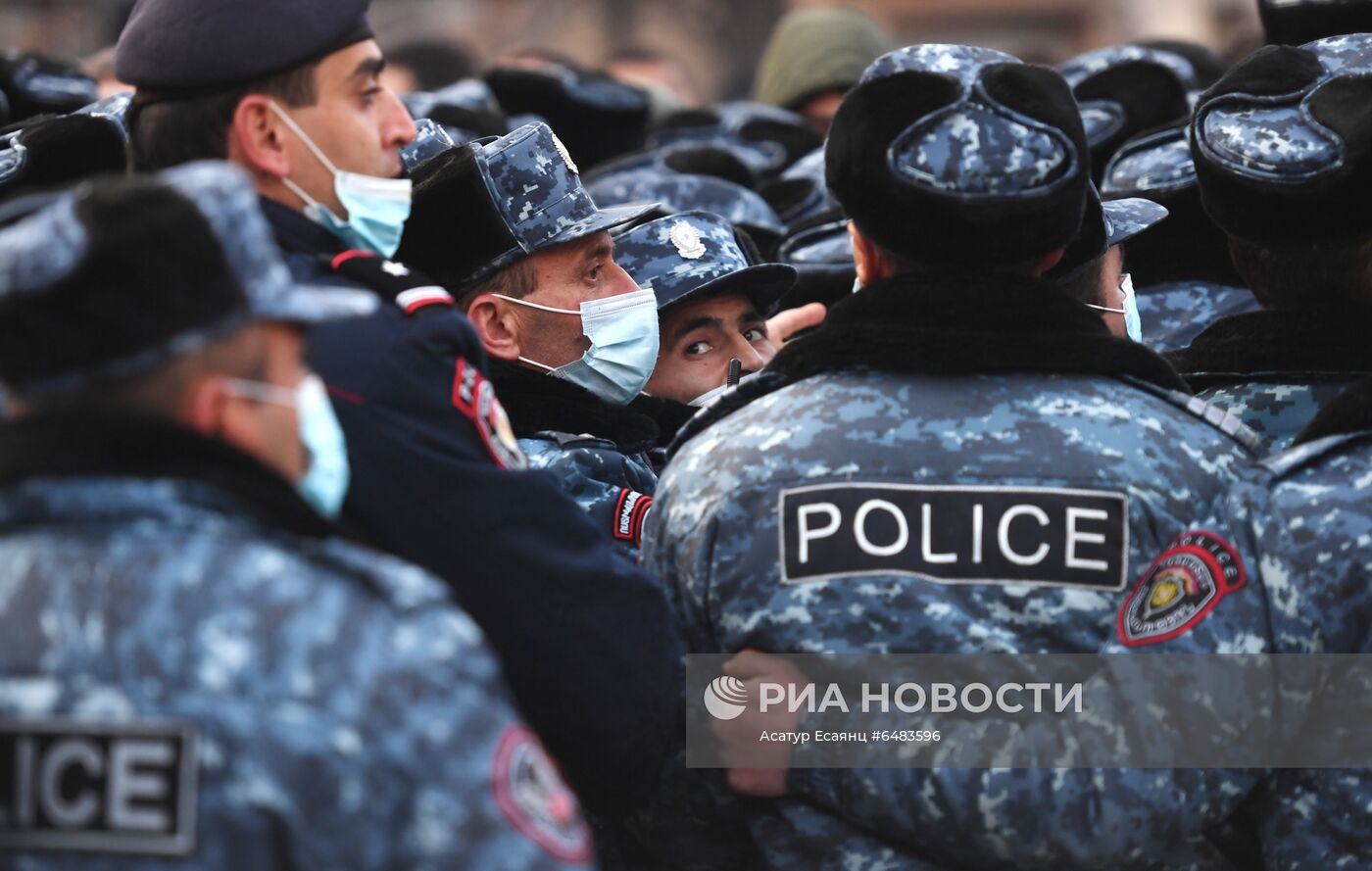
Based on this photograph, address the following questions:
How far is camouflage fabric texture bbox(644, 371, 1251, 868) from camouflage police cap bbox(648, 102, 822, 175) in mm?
5046

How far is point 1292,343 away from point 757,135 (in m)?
5.03

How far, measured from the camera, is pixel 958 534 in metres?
2.96

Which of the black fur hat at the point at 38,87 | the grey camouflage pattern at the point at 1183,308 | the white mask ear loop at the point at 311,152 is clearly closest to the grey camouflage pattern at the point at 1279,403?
the grey camouflage pattern at the point at 1183,308

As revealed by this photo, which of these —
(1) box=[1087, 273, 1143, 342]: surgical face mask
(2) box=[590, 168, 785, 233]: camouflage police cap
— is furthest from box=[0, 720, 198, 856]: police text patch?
(2) box=[590, 168, 785, 233]: camouflage police cap

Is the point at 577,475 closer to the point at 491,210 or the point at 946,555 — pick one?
the point at 491,210

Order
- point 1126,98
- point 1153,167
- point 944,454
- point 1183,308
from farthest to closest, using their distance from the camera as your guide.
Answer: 1. point 1126,98
2. point 1153,167
3. point 1183,308
4. point 944,454

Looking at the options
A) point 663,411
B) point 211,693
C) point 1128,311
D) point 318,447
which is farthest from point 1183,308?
point 211,693

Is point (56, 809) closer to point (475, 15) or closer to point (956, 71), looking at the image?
point (956, 71)

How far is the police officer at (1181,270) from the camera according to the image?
4910mm

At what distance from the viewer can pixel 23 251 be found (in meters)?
2.14

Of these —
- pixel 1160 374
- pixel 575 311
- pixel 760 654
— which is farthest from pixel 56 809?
pixel 575 311

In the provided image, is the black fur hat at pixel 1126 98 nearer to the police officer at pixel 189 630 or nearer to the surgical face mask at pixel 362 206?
the surgical face mask at pixel 362 206

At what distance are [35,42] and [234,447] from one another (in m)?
22.7

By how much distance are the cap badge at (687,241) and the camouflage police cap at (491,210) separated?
505 mm
